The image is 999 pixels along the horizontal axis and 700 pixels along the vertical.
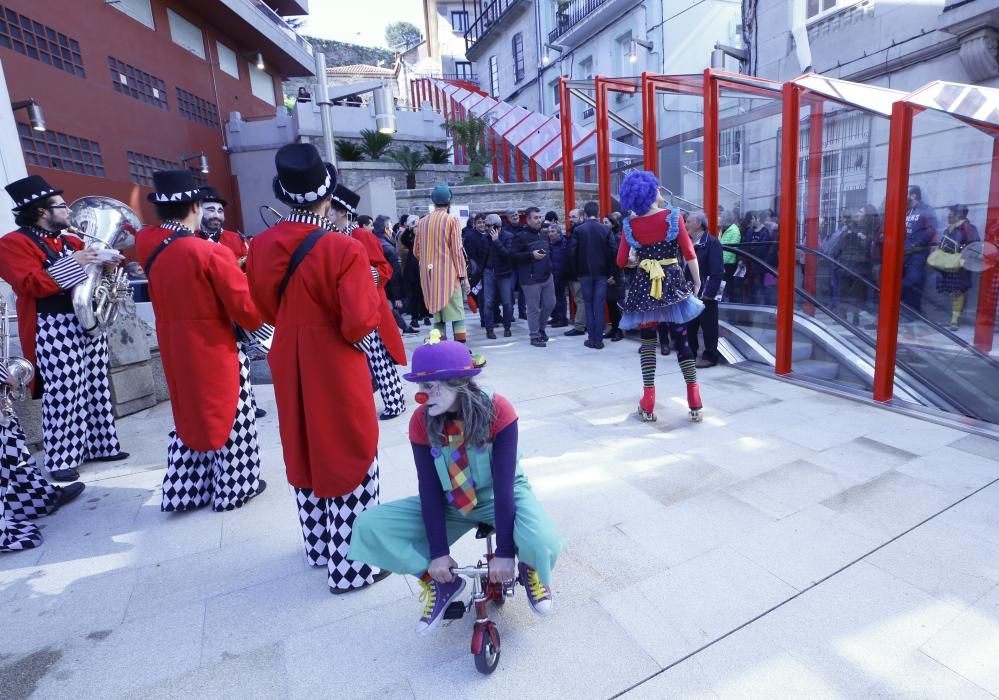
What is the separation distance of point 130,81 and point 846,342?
14529 mm

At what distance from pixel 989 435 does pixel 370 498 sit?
3910 millimetres

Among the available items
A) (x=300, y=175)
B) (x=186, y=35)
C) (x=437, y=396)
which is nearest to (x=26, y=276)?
(x=300, y=175)

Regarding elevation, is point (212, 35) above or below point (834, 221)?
above

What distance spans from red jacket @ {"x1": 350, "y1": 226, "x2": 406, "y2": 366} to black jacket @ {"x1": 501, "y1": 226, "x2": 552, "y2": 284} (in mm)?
2880

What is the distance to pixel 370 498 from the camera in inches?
96.7

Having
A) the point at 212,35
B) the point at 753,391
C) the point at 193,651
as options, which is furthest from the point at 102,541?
the point at 212,35

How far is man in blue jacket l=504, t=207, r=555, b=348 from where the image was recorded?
6914mm

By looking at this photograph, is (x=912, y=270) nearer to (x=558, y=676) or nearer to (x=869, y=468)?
(x=869, y=468)

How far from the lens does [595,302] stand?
6.73 meters

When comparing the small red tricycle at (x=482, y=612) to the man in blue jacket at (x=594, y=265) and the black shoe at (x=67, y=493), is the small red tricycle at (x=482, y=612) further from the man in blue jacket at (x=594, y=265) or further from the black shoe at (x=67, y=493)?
the man in blue jacket at (x=594, y=265)

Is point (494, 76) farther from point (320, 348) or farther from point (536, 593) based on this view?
point (536, 593)

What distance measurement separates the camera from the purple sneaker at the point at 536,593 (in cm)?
182

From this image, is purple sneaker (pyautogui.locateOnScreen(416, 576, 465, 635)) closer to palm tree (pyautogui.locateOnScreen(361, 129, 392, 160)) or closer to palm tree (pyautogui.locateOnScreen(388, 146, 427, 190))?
palm tree (pyautogui.locateOnScreen(388, 146, 427, 190))

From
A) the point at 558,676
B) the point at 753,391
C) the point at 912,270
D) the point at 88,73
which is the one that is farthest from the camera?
the point at 88,73
